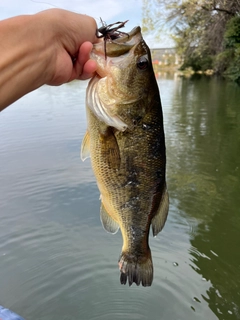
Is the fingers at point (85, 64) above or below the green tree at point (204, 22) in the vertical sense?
above

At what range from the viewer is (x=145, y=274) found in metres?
2.12

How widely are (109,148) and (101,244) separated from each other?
2.93 metres

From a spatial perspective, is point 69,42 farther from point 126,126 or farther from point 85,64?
point 126,126

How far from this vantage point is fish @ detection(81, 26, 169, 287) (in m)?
1.78

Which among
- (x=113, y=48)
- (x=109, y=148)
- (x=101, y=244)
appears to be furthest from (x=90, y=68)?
(x=101, y=244)

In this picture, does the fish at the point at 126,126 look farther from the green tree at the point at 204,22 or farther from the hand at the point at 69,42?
the green tree at the point at 204,22

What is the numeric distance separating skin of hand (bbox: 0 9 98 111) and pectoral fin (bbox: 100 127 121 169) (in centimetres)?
37

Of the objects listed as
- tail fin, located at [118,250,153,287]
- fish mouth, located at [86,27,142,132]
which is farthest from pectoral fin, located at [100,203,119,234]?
fish mouth, located at [86,27,142,132]

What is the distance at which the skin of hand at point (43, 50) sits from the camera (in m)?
1.50

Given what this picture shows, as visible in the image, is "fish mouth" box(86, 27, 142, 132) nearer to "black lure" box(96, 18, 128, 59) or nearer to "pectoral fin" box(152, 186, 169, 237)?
"black lure" box(96, 18, 128, 59)

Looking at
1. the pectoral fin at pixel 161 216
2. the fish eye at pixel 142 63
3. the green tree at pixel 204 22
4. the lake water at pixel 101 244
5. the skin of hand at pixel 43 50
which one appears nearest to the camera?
the skin of hand at pixel 43 50

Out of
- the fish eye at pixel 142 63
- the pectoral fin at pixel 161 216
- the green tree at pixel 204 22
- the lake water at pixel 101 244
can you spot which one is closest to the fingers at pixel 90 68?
the fish eye at pixel 142 63

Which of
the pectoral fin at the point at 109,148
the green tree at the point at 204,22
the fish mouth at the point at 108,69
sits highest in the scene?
the fish mouth at the point at 108,69

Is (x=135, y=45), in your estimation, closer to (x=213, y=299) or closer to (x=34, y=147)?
(x=213, y=299)
